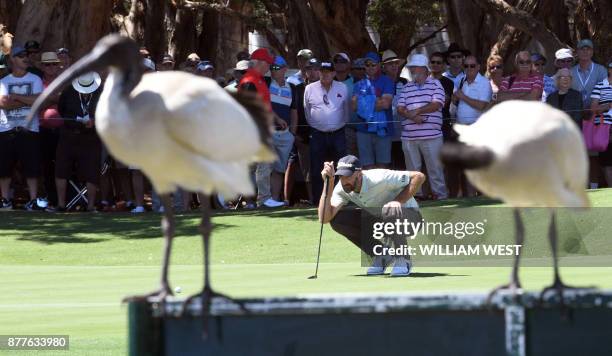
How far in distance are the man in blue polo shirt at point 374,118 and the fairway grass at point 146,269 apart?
4.91 ft

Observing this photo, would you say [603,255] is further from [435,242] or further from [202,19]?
Answer: [202,19]

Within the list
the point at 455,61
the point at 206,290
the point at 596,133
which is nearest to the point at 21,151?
the point at 455,61

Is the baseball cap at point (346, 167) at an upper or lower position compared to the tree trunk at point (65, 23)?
lower

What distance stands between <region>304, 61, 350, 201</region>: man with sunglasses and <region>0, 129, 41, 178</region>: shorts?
197 inches

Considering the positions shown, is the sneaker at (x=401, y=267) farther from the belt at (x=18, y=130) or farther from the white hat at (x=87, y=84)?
the belt at (x=18, y=130)

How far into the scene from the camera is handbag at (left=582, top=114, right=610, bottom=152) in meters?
22.4

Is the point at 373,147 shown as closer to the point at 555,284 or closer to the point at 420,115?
the point at 420,115

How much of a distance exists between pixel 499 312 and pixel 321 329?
89cm

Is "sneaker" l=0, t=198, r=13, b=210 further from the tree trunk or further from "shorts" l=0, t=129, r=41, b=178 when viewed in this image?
the tree trunk

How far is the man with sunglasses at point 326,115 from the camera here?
75.2ft

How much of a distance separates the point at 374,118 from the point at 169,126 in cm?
1591

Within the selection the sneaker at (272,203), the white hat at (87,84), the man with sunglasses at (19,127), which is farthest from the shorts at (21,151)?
the sneaker at (272,203)

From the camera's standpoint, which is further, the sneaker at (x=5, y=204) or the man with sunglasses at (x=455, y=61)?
the sneaker at (x=5, y=204)

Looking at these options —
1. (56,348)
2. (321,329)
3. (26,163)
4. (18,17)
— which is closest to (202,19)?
(18,17)
